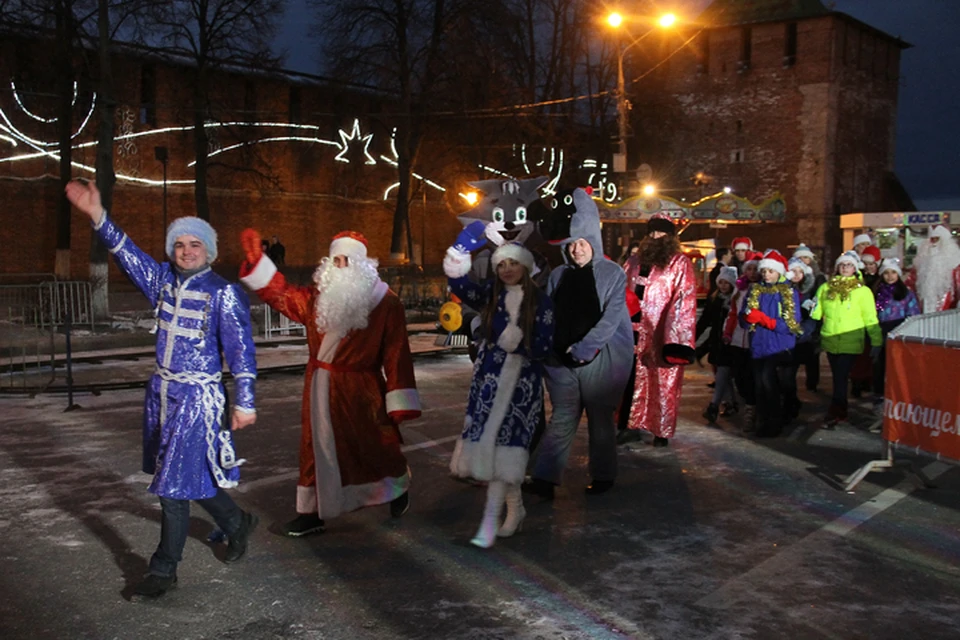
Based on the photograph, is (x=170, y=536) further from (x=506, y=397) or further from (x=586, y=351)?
(x=586, y=351)

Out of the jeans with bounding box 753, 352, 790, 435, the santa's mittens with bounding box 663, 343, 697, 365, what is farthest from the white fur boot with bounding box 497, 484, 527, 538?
the jeans with bounding box 753, 352, 790, 435

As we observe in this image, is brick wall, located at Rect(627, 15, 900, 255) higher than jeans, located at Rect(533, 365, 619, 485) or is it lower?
higher

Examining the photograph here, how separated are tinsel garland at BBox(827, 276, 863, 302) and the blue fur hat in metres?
6.16

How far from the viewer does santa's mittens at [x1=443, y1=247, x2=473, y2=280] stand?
5461 mm

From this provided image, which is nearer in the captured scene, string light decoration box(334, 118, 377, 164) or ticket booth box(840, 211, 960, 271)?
ticket booth box(840, 211, 960, 271)

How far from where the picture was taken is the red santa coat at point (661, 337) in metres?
7.64

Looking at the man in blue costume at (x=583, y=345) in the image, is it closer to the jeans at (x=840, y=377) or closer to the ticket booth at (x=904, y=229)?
the jeans at (x=840, y=377)

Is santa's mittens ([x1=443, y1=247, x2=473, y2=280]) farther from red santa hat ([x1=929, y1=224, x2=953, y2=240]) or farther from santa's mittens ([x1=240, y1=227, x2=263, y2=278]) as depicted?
red santa hat ([x1=929, y1=224, x2=953, y2=240])

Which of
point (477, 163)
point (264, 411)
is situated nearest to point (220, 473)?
point (264, 411)

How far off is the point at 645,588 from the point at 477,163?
103 feet

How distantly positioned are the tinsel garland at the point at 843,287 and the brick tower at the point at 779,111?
38071mm

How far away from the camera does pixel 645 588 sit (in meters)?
4.60

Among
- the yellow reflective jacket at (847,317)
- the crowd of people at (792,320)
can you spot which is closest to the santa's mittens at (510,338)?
the crowd of people at (792,320)

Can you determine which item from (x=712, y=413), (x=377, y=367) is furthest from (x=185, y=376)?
(x=712, y=413)
